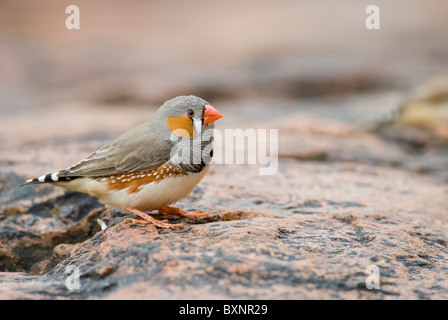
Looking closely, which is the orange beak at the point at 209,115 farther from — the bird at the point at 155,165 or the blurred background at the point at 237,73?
the blurred background at the point at 237,73

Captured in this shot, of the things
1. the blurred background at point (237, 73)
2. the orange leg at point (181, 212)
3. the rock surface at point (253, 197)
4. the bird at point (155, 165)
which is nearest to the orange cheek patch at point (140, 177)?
the bird at point (155, 165)

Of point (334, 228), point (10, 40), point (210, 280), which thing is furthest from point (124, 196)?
point (10, 40)

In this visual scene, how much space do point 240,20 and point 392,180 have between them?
14449mm

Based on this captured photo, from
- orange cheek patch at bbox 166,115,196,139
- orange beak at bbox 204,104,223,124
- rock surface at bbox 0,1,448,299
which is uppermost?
orange beak at bbox 204,104,223,124

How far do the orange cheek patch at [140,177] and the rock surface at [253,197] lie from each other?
32 centimetres

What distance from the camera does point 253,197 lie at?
17.7 feet

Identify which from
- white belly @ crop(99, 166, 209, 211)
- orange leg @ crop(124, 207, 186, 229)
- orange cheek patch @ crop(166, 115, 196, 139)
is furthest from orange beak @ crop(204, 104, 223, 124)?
orange leg @ crop(124, 207, 186, 229)

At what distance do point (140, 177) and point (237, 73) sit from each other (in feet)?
30.2

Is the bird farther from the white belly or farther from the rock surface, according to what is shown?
the rock surface

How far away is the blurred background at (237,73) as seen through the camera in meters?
7.96

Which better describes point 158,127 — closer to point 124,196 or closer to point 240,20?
point 124,196

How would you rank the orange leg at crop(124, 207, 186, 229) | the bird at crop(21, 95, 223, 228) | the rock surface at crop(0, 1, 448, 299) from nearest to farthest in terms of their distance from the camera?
Answer: the rock surface at crop(0, 1, 448, 299) < the orange leg at crop(124, 207, 186, 229) < the bird at crop(21, 95, 223, 228)

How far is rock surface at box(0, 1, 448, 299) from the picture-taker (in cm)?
353

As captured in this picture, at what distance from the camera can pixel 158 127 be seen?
4770mm
